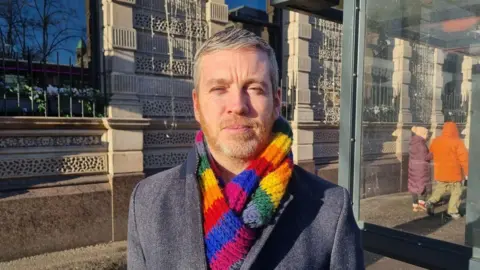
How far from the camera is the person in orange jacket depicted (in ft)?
9.12

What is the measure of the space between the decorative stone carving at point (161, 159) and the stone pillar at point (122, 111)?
0.87 feet

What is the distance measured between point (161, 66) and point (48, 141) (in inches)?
92.6

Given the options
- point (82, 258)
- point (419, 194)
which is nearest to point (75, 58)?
point (82, 258)

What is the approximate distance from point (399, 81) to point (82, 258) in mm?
4479

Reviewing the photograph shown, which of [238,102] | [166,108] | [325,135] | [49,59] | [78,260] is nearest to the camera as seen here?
[238,102]

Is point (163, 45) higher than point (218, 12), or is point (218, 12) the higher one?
point (218, 12)

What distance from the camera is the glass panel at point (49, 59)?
554cm

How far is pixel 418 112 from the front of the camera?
3.12 meters

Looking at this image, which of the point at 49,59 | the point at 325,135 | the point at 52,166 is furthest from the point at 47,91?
the point at 325,135

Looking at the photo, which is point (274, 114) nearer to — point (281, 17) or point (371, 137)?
point (371, 137)

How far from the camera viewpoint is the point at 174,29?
701 centimetres

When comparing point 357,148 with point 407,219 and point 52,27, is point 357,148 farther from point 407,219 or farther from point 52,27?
point 52,27

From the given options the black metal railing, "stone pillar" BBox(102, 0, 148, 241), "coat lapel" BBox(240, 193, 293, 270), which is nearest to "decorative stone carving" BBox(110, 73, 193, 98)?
"stone pillar" BBox(102, 0, 148, 241)

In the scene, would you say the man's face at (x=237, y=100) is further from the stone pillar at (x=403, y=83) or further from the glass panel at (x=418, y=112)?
the stone pillar at (x=403, y=83)
